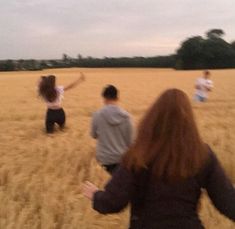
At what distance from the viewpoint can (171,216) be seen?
125 inches

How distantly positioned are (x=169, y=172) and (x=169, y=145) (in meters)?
0.15

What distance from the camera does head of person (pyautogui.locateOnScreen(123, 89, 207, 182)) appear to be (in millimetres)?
3070

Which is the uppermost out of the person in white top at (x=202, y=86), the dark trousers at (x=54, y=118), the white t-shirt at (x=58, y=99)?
the white t-shirt at (x=58, y=99)

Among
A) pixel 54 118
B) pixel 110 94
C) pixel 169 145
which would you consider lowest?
pixel 54 118

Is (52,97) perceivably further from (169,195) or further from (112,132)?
(169,195)

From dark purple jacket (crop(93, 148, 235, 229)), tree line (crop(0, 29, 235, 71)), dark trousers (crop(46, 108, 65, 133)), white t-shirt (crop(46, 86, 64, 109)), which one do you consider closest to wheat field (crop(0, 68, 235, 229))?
dark trousers (crop(46, 108, 65, 133))

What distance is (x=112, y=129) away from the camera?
664cm

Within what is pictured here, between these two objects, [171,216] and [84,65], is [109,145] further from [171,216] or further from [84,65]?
[84,65]

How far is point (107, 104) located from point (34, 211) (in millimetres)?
1514

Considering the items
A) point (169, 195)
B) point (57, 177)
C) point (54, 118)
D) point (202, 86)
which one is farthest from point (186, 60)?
point (169, 195)

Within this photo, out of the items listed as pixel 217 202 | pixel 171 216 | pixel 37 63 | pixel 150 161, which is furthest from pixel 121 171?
pixel 37 63

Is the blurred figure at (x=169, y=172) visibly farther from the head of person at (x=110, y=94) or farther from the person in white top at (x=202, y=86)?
the person in white top at (x=202, y=86)

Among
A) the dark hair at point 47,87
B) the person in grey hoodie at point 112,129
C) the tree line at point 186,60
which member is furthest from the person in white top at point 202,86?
the tree line at point 186,60

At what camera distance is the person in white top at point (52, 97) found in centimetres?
1099
